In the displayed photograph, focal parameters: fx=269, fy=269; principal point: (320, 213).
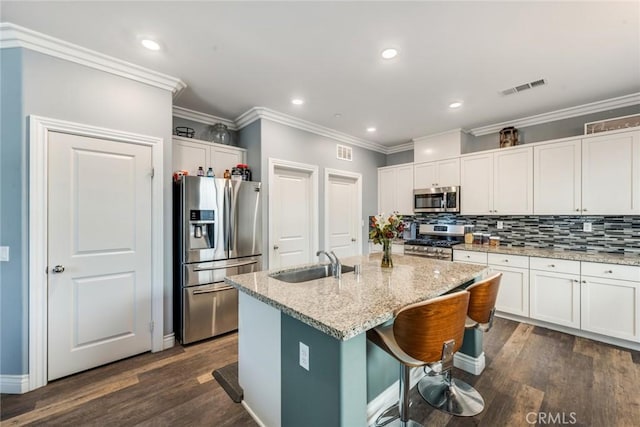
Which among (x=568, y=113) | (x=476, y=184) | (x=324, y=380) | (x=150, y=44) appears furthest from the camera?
(x=476, y=184)

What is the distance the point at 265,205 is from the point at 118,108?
1.73 m

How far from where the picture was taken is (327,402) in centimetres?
125

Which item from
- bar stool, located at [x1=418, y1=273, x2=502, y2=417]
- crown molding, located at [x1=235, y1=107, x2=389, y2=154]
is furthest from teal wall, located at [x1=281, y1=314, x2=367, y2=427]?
crown molding, located at [x1=235, y1=107, x2=389, y2=154]

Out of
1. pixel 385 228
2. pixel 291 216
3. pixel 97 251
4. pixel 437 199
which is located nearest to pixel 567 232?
pixel 437 199

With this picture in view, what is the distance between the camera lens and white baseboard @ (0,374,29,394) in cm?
200

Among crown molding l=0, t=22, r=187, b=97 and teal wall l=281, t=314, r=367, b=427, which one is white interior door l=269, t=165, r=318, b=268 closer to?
crown molding l=0, t=22, r=187, b=97

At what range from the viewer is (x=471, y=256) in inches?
146

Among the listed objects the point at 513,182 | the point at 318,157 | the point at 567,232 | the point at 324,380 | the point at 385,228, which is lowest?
the point at 324,380

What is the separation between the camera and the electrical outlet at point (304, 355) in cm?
136

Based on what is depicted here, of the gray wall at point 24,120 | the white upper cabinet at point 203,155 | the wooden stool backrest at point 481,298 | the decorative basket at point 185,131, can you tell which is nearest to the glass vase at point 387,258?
the wooden stool backrest at point 481,298

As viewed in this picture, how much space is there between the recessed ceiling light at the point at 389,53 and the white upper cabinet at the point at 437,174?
2.50 meters

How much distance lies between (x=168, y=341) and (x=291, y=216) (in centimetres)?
204

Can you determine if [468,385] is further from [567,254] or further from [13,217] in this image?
[13,217]

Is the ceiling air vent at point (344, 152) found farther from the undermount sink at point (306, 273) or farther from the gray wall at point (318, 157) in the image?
the undermount sink at point (306, 273)
